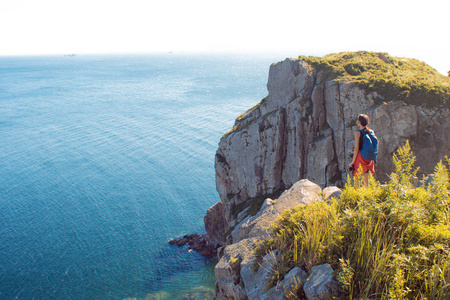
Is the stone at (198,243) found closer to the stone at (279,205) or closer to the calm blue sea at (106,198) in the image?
the calm blue sea at (106,198)

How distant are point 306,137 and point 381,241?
23.6 meters

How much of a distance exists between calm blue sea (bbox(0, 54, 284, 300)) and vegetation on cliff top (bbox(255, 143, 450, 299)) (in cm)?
2954

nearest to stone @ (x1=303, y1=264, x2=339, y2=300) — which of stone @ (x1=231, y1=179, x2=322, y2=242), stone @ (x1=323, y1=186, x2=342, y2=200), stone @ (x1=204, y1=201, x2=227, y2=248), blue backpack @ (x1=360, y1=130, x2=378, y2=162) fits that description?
stone @ (x1=231, y1=179, x2=322, y2=242)

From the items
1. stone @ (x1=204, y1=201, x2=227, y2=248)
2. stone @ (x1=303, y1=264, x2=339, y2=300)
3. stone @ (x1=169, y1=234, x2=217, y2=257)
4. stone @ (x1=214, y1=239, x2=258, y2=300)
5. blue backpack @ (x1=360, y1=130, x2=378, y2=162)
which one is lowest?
stone @ (x1=169, y1=234, x2=217, y2=257)

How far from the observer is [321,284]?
7.55 metres

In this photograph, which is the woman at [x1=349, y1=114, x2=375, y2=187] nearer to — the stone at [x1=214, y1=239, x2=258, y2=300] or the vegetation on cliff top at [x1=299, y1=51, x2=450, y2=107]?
the stone at [x1=214, y1=239, x2=258, y2=300]

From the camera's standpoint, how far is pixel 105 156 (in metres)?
65.9

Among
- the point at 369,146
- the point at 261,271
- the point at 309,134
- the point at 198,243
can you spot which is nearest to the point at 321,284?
the point at 261,271

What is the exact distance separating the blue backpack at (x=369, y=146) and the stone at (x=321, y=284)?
679 cm

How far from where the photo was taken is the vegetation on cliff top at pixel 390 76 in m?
24.2

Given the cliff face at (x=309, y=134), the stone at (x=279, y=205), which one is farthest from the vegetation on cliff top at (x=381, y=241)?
the cliff face at (x=309, y=134)

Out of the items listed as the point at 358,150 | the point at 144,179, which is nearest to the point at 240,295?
the point at 358,150

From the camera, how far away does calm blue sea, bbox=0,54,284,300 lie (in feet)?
119

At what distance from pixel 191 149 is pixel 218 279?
5888 cm
